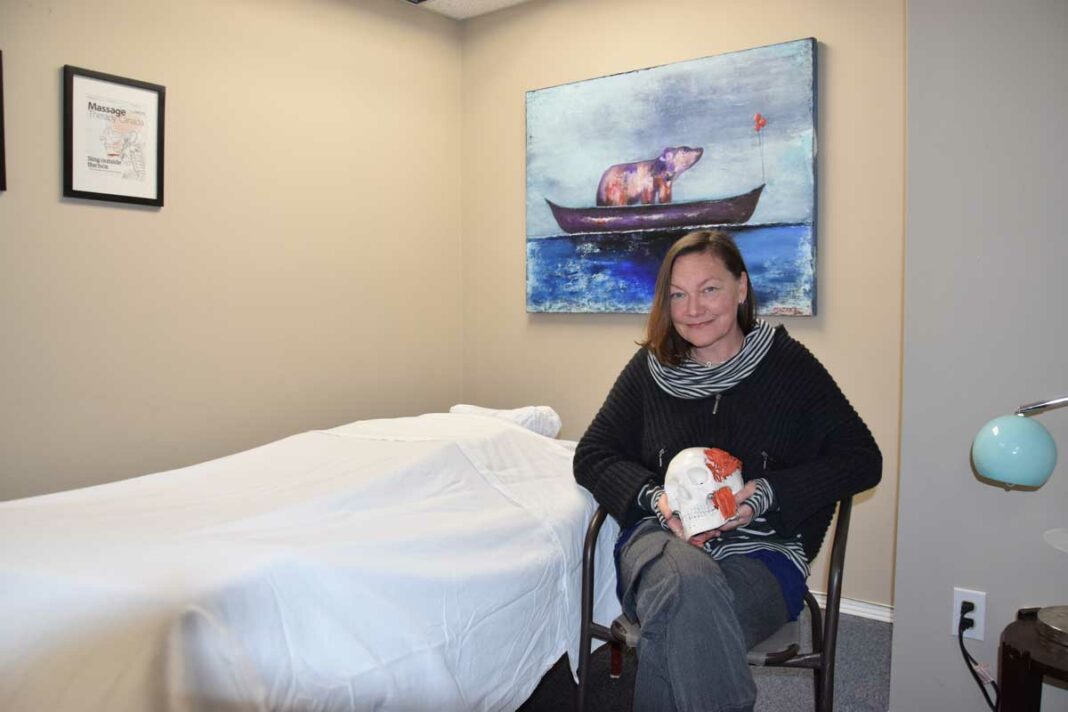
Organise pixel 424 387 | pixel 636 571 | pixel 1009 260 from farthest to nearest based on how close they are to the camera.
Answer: pixel 424 387, pixel 1009 260, pixel 636 571

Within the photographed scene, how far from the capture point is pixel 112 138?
2371 millimetres

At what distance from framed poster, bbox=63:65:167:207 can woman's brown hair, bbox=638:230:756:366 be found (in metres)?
1.67

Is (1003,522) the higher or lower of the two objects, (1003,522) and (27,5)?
the lower

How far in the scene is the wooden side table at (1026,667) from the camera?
157cm

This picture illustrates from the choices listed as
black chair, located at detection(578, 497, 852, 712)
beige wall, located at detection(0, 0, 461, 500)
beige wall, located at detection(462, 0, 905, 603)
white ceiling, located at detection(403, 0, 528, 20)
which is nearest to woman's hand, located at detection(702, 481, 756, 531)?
black chair, located at detection(578, 497, 852, 712)

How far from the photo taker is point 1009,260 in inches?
70.9

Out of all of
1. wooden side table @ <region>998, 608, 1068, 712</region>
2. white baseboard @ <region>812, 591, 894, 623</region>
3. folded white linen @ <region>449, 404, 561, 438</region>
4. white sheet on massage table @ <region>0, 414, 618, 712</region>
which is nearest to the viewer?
white sheet on massage table @ <region>0, 414, 618, 712</region>

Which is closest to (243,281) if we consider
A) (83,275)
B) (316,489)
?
(83,275)

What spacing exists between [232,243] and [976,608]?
8.25 feet

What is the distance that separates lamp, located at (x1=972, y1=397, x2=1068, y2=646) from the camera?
155 cm

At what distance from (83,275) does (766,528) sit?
2.07 meters

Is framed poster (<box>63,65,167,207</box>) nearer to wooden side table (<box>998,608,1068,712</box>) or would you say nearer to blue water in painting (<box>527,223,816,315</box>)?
blue water in painting (<box>527,223,816,315</box>)

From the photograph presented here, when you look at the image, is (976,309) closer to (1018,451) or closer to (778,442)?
(1018,451)

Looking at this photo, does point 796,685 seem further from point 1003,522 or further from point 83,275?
point 83,275
